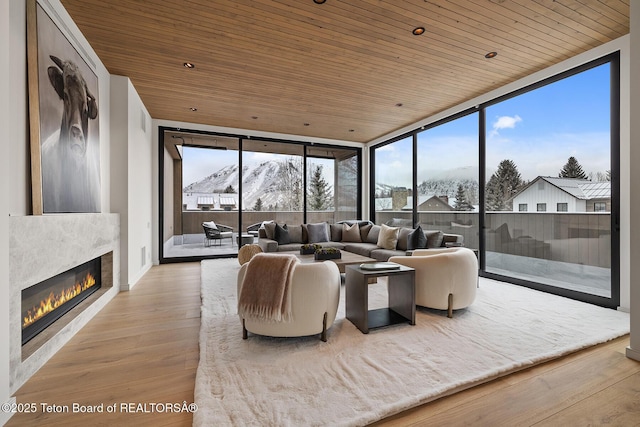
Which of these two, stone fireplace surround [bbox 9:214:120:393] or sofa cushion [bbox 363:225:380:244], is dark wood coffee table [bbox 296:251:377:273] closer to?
sofa cushion [bbox 363:225:380:244]

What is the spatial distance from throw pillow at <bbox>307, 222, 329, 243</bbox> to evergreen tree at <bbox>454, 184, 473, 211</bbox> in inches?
99.7

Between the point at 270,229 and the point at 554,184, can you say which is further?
the point at 270,229

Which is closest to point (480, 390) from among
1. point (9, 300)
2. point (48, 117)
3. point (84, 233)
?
point (9, 300)

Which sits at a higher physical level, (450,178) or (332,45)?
(332,45)

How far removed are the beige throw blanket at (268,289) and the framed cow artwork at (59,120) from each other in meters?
1.68

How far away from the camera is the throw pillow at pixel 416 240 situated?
181 inches

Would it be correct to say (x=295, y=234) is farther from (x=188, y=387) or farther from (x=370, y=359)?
(x=188, y=387)

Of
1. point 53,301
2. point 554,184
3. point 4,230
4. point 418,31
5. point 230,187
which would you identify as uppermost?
point 418,31

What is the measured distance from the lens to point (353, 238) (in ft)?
19.9

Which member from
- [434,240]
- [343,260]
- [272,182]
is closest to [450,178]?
[434,240]

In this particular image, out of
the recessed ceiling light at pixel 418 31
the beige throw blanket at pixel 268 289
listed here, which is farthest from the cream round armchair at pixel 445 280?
the recessed ceiling light at pixel 418 31

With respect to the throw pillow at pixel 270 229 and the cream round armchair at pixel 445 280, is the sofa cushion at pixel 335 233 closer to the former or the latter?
the throw pillow at pixel 270 229

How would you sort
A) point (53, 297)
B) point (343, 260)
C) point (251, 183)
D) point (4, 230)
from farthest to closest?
point (251, 183) → point (343, 260) → point (53, 297) → point (4, 230)

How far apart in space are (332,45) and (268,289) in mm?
2735
